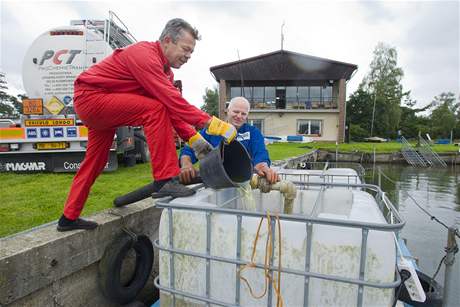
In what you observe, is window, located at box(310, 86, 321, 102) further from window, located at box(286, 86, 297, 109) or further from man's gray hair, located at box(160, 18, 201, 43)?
man's gray hair, located at box(160, 18, 201, 43)

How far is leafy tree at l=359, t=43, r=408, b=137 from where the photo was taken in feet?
140

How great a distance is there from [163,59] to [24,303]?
1903 millimetres

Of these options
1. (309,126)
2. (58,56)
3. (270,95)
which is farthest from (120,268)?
(270,95)

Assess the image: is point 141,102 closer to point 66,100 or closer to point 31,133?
point 31,133

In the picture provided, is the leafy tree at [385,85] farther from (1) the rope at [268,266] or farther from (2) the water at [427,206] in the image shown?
(1) the rope at [268,266]

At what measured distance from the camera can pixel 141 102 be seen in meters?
2.21

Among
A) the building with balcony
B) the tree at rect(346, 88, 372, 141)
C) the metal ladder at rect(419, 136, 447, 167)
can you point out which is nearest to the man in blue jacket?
the building with balcony

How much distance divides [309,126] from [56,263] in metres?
29.5

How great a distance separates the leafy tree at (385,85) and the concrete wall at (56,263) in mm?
45598

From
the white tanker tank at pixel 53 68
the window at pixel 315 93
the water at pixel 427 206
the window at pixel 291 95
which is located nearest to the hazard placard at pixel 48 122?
the white tanker tank at pixel 53 68

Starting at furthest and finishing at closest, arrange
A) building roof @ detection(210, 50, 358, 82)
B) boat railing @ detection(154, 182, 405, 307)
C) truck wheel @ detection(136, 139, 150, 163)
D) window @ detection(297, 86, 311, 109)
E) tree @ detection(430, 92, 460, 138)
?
tree @ detection(430, 92, 460, 138) → window @ detection(297, 86, 311, 109) → building roof @ detection(210, 50, 358, 82) → truck wheel @ detection(136, 139, 150, 163) → boat railing @ detection(154, 182, 405, 307)

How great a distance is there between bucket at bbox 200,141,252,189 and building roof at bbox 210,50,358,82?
84.8 ft

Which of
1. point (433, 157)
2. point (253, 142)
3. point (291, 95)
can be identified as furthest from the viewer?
point (291, 95)

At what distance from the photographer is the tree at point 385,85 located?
42688 mm
